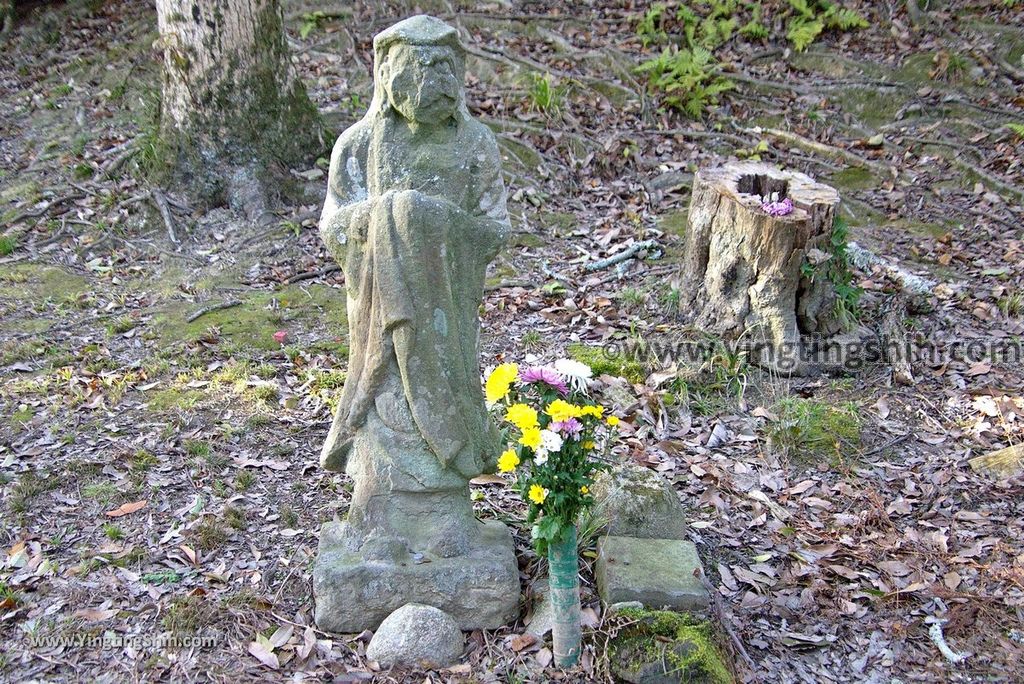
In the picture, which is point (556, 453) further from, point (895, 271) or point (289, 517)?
point (895, 271)

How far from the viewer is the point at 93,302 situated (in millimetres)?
6891

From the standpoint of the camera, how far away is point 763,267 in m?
5.96

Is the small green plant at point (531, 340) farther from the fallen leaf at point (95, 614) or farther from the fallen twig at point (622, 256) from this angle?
the fallen leaf at point (95, 614)

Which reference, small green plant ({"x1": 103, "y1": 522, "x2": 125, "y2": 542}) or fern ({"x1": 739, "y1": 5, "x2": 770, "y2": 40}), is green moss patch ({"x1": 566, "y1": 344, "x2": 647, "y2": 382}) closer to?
small green plant ({"x1": 103, "y1": 522, "x2": 125, "y2": 542})

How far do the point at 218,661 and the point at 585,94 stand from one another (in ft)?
23.7

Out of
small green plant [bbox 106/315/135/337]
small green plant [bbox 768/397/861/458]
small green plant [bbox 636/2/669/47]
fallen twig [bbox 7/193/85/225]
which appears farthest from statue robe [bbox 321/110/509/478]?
small green plant [bbox 636/2/669/47]

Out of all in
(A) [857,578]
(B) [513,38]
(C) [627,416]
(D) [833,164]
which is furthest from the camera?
(B) [513,38]

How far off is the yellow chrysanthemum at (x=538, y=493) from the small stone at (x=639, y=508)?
3.11ft

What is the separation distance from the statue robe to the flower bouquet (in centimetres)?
30

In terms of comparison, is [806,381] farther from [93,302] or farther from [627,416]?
[93,302]

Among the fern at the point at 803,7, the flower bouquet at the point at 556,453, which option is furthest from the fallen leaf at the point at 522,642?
the fern at the point at 803,7

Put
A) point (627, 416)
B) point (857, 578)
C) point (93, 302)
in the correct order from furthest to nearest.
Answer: point (93, 302) < point (627, 416) < point (857, 578)

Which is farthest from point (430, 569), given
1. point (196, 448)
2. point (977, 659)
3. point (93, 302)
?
point (93, 302)

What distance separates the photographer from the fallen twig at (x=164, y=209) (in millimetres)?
7695
